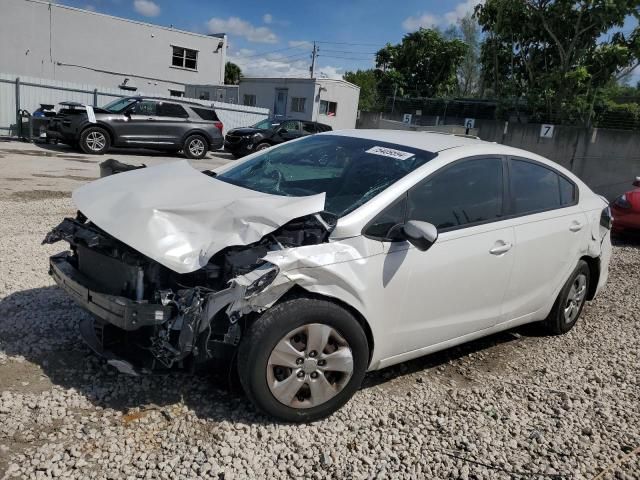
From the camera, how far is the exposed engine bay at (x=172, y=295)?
104 inches

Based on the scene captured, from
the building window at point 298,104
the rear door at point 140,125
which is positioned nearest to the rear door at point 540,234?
the rear door at point 140,125

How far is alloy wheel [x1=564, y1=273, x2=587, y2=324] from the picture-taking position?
4539mm

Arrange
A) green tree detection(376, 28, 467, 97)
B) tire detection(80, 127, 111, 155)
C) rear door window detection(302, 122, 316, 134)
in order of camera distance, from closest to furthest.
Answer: tire detection(80, 127, 111, 155)
rear door window detection(302, 122, 316, 134)
green tree detection(376, 28, 467, 97)

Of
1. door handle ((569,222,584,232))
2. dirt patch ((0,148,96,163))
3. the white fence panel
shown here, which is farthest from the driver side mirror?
the white fence panel

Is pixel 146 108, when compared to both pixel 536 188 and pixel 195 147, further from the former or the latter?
pixel 536 188

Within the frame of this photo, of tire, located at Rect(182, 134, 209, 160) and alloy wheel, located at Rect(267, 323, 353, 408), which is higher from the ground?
alloy wheel, located at Rect(267, 323, 353, 408)

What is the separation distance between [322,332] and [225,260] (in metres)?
0.64

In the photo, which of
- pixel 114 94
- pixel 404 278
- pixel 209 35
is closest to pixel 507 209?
pixel 404 278

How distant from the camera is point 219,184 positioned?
3.55m

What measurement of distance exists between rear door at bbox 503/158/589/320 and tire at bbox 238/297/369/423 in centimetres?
144

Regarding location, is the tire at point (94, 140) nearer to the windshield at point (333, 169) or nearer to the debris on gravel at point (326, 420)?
the debris on gravel at point (326, 420)

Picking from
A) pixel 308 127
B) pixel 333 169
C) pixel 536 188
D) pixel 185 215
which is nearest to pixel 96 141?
pixel 308 127

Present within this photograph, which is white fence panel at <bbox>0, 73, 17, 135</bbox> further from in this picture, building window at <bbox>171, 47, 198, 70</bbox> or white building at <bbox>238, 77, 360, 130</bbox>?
building window at <bbox>171, 47, 198, 70</bbox>

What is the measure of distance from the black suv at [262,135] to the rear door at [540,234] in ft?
46.1
